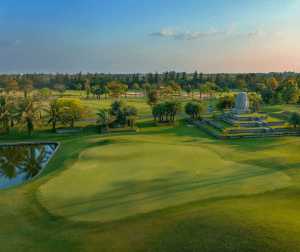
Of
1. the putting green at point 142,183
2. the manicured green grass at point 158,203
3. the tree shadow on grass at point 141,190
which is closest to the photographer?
the manicured green grass at point 158,203

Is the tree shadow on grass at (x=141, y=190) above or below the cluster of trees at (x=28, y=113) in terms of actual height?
below

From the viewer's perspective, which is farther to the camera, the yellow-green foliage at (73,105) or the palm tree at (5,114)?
the yellow-green foliage at (73,105)

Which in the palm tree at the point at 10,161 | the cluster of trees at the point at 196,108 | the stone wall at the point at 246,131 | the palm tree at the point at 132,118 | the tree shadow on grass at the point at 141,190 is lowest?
the palm tree at the point at 10,161

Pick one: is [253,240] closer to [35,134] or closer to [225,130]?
[225,130]

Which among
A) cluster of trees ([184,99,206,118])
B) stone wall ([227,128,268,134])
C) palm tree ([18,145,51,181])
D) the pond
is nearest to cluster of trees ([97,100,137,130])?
the pond

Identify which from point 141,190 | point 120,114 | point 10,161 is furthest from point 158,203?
point 120,114

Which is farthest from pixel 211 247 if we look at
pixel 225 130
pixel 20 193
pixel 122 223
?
pixel 225 130

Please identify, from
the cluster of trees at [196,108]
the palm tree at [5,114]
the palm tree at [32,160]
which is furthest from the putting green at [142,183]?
the cluster of trees at [196,108]

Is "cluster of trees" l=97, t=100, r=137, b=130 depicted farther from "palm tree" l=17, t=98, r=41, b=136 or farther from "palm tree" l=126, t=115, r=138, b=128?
"palm tree" l=17, t=98, r=41, b=136

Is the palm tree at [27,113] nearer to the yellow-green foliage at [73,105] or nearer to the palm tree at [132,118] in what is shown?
the yellow-green foliage at [73,105]
